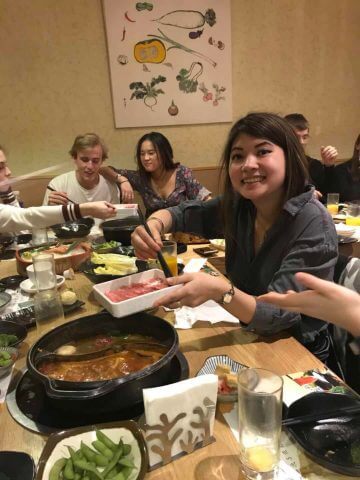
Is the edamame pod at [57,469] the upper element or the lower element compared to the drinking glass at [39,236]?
upper

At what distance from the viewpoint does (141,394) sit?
868 mm

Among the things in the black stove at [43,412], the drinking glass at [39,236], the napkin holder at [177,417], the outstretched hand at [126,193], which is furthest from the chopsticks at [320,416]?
the outstretched hand at [126,193]

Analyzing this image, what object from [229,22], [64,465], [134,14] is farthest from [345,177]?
[64,465]

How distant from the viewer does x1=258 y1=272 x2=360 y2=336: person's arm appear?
77 centimetres

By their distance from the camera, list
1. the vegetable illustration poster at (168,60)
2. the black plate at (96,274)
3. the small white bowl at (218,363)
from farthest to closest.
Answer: the vegetable illustration poster at (168,60) → the black plate at (96,274) → the small white bowl at (218,363)

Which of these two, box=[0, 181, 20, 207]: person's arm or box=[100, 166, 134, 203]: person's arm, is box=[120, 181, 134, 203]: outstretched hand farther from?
box=[0, 181, 20, 207]: person's arm

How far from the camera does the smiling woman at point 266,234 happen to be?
3.86 feet

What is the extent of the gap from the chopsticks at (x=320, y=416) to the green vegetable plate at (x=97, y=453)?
0.32m

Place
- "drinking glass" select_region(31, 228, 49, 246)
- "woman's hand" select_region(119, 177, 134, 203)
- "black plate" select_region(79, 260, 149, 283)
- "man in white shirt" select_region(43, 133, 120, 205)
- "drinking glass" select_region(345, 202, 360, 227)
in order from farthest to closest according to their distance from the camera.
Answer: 1. "woman's hand" select_region(119, 177, 134, 203)
2. "man in white shirt" select_region(43, 133, 120, 205)
3. "drinking glass" select_region(345, 202, 360, 227)
4. "drinking glass" select_region(31, 228, 49, 246)
5. "black plate" select_region(79, 260, 149, 283)

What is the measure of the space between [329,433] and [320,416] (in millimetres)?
36

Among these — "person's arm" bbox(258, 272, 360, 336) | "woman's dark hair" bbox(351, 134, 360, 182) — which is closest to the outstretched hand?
"woman's dark hair" bbox(351, 134, 360, 182)

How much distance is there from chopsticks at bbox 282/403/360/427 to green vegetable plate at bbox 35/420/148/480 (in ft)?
1.04

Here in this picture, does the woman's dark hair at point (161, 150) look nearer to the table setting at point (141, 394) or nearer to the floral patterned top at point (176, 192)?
the floral patterned top at point (176, 192)

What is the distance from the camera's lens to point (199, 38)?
3.99 m
